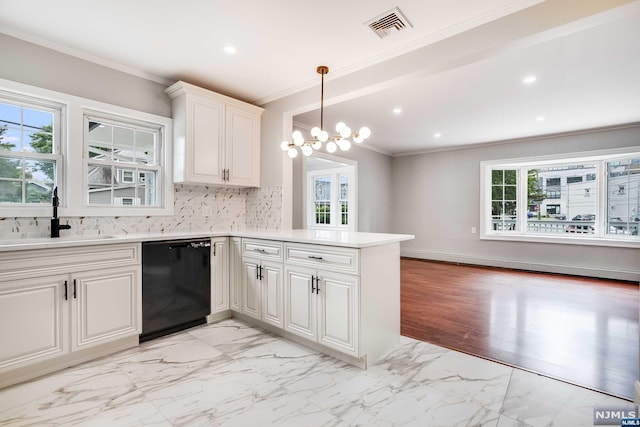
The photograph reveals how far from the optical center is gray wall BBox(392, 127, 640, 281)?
17.1 feet

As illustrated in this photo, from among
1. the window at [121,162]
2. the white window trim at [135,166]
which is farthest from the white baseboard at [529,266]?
the window at [121,162]

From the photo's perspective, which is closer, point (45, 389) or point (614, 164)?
point (45, 389)

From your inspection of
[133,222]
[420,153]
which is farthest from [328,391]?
[420,153]

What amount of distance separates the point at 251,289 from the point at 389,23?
2.59 metres

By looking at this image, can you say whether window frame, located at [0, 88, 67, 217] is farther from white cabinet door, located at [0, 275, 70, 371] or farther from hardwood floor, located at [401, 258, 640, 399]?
hardwood floor, located at [401, 258, 640, 399]

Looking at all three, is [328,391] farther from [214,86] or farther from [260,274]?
[214,86]

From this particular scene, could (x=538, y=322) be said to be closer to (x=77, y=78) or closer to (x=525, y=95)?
(x=525, y=95)

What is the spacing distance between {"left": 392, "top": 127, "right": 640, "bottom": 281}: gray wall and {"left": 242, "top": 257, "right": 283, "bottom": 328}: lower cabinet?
518 centimetres

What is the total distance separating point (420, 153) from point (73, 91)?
6348 millimetres

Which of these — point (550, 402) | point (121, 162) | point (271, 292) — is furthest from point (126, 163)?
point (550, 402)

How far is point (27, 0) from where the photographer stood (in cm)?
214

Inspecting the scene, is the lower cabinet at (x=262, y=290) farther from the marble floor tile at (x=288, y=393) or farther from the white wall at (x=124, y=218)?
the white wall at (x=124, y=218)

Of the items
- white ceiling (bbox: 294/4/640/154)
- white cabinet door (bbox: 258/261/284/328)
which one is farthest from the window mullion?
white cabinet door (bbox: 258/261/284/328)

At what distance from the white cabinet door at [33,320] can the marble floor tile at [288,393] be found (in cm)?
19
